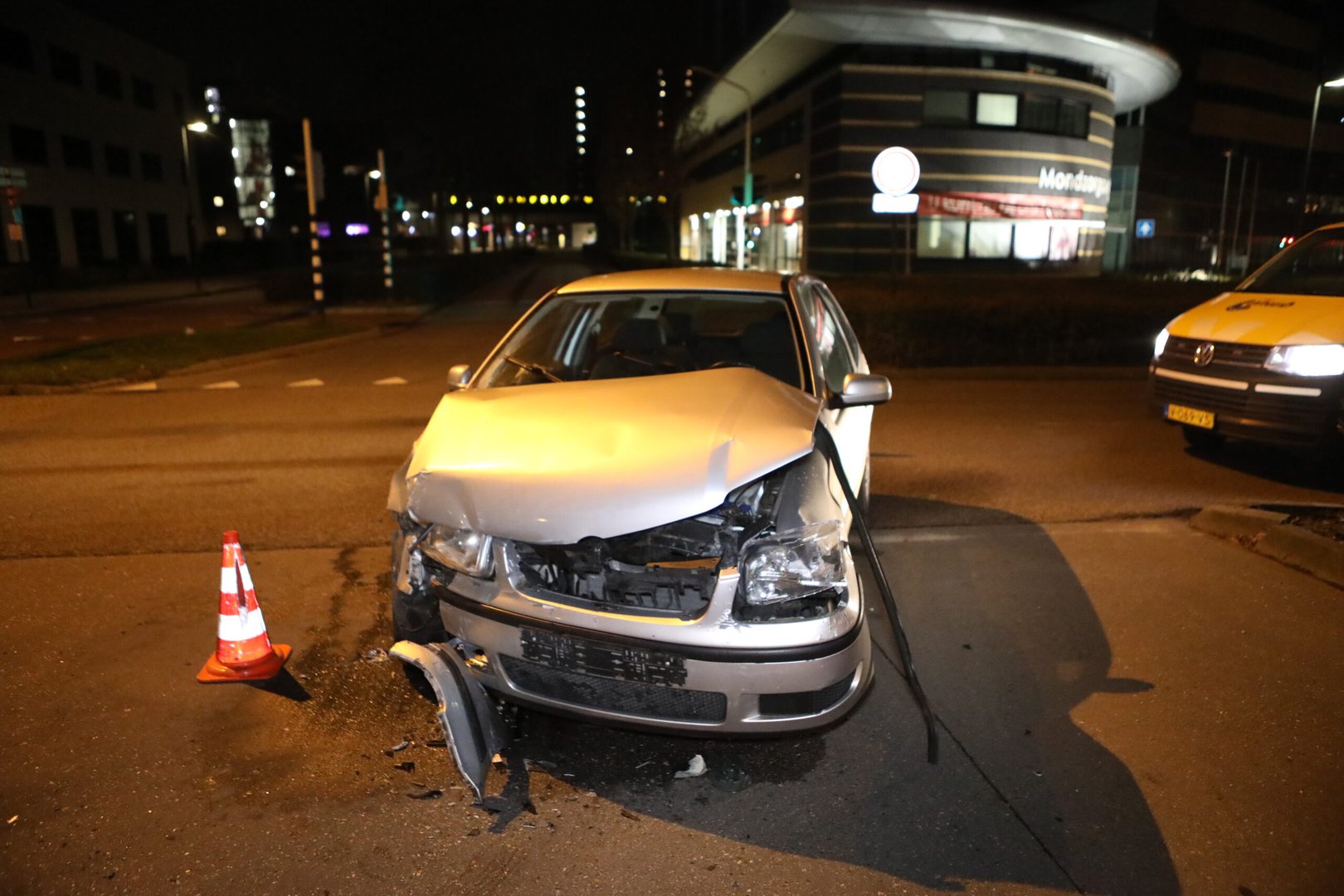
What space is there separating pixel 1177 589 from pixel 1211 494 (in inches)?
92.0

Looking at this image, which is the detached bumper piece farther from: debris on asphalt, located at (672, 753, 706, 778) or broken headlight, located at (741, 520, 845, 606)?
broken headlight, located at (741, 520, 845, 606)

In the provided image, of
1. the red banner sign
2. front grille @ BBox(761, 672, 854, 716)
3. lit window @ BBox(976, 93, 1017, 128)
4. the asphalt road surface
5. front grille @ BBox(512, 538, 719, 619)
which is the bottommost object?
the asphalt road surface

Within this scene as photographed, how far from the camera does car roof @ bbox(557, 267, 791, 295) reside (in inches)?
207

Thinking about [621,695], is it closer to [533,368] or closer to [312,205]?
[533,368]

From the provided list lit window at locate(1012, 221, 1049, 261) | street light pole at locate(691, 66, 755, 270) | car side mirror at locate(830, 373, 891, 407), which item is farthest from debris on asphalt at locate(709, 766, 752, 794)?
lit window at locate(1012, 221, 1049, 261)

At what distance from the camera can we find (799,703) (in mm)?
3256

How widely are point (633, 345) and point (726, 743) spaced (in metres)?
2.59

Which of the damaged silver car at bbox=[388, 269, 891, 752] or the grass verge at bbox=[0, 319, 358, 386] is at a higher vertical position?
the damaged silver car at bbox=[388, 269, 891, 752]

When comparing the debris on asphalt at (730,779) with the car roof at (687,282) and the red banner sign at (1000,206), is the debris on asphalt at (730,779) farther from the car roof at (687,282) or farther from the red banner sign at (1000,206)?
the red banner sign at (1000,206)

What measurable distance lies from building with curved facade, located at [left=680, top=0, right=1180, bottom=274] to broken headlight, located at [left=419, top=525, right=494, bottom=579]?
3390 centimetres

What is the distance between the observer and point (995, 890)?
9.58 feet

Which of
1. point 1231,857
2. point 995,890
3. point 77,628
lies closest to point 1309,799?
point 1231,857

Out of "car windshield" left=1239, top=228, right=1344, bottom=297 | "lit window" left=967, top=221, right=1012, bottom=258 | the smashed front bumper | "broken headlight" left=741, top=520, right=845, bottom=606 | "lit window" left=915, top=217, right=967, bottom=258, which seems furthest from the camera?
"lit window" left=967, top=221, right=1012, bottom=258

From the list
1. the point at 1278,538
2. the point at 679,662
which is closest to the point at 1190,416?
the point at 1278,538
